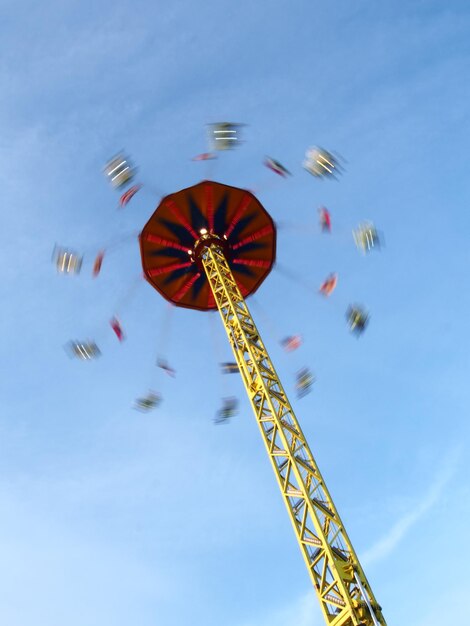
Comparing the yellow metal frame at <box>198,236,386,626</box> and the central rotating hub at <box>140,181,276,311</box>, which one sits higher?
the central rotating hub at <box>140,181,276,311</box>

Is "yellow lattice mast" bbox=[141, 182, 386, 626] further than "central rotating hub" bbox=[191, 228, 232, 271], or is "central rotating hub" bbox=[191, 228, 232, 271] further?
"central rotating hub" bbox=[191, 228, 232, 271]

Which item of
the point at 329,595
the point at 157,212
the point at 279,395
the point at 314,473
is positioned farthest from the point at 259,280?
the point at 329,595

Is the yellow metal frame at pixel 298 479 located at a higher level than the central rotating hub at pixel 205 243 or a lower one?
lower

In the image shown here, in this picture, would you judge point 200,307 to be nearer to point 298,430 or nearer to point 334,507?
point 298,430

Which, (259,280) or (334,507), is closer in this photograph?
(334,507)

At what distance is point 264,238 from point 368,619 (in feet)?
59.6

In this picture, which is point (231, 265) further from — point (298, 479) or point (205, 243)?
point (298, 479)

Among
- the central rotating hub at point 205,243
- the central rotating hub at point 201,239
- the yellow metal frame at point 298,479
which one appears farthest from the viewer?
the central rotating hub at point 205,243

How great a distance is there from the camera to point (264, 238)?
28641mm

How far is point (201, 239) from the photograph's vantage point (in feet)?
92.8

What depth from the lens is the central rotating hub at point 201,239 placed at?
87.3 feet

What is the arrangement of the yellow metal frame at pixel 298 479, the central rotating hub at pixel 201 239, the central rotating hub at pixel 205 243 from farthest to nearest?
the central rotating hub at pixel 205 243 → the central rotating hub at pixel 201 239 → the yellow metal frame at pixel 298 479

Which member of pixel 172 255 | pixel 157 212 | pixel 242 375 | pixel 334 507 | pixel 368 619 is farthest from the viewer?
pixel 172 255

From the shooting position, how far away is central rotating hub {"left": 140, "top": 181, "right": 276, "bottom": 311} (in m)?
26.6
